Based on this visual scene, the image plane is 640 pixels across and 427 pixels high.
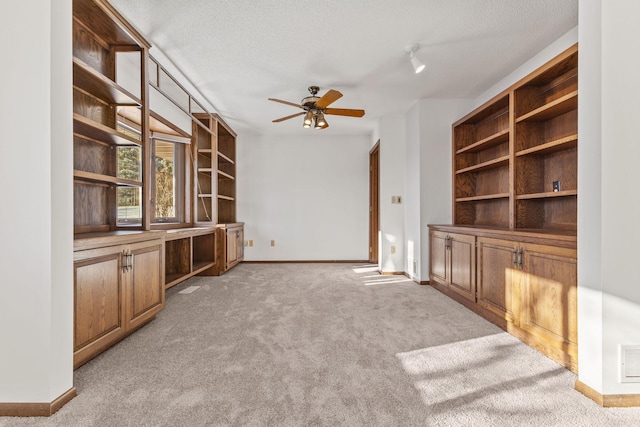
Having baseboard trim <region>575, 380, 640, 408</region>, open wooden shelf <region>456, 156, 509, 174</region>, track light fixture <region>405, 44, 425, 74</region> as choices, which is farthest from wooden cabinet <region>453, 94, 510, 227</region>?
baseboard trim <region>575, 380, 640, 408</region>

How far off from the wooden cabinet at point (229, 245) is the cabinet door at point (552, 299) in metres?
3.75

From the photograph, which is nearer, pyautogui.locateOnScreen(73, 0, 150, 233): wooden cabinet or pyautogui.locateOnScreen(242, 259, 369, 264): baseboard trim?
pyautogui.locateOnScreen(73, 0, 150, 233): wooden cabinet

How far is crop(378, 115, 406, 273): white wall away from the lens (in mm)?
4715

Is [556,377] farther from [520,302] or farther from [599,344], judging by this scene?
[520,302]

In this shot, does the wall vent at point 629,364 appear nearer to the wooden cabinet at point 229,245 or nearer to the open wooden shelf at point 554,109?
the open wooden shelf at point 554,109

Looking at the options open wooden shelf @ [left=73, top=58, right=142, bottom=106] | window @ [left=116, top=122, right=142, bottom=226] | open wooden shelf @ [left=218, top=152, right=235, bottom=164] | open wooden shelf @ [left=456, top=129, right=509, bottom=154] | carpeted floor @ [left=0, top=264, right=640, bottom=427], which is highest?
open wooden shelf @ [left=218, top=152, right=235, bottom=164]

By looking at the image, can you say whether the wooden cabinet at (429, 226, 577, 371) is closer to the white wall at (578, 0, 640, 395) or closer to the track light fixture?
the white wall at (578, 0, 640, 395)

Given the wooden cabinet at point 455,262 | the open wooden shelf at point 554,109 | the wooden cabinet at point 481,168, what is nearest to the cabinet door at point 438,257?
the wooden cabinet at point 455,262

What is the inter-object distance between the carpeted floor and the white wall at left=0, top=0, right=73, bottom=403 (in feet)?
0.83

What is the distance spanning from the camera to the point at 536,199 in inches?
110

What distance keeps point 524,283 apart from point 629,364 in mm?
774

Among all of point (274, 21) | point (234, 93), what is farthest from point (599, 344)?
point (234, 93)

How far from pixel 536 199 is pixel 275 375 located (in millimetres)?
2734

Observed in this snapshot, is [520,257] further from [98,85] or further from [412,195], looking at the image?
[98,85]
